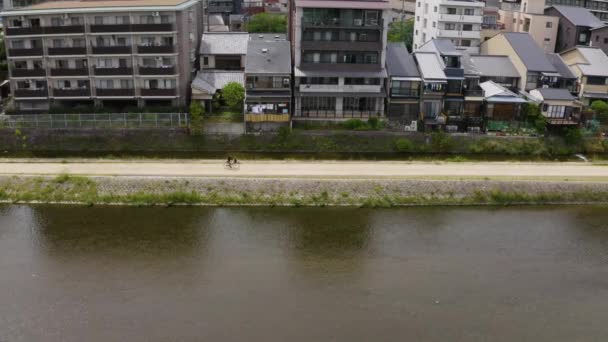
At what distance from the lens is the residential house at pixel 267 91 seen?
41.8 metres

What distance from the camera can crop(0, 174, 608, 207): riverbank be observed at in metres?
32.5

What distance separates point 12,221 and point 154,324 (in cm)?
1313

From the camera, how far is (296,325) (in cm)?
2183

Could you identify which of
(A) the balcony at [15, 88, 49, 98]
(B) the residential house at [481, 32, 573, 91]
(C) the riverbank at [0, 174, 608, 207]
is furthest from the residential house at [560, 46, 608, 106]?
(A) the balcony at [15, 88, 49, 98]

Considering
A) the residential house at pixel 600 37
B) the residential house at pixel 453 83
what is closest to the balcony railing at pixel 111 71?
the residential house at pixel 453 83

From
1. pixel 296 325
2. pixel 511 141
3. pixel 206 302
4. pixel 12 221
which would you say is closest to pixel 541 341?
pixel 296 325

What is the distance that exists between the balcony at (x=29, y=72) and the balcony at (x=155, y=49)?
7419mm

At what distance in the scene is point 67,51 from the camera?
42.0 metres

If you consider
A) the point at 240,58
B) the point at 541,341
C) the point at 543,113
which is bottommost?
the point at 541,341

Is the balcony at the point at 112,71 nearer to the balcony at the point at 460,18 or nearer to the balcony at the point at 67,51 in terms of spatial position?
the balcony at the point at 67,51

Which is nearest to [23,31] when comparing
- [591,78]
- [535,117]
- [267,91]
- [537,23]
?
[267,91]

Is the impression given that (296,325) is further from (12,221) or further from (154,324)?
(12,221)

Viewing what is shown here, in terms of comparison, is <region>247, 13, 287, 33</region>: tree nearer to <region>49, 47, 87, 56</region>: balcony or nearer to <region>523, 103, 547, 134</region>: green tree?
<region>49, 47, 87, 56</region>: balcony

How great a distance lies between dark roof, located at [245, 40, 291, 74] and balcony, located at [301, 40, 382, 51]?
2.07 metres
